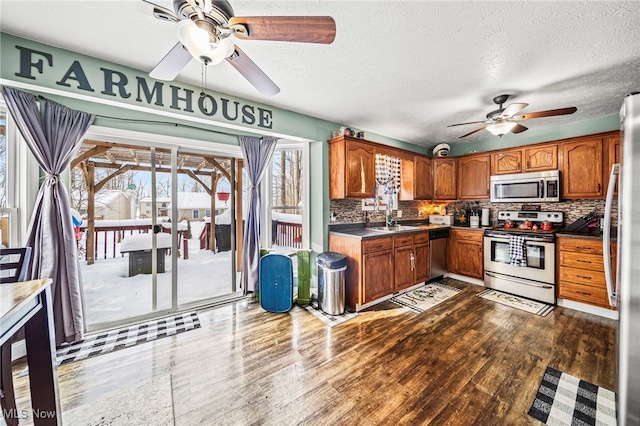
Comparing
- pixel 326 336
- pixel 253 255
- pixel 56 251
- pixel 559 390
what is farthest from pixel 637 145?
pixel 56 251

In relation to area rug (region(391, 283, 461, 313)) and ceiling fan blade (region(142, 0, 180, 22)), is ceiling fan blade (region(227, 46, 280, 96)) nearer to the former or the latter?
ceiling fan blade (region(142, 0, 180, 22))

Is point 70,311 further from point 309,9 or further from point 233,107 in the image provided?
point 309,9

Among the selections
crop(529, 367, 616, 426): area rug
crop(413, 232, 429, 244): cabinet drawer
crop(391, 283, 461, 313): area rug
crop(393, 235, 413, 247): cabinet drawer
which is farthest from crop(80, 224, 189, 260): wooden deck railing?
crop(529, 367, 616, 426): area rug

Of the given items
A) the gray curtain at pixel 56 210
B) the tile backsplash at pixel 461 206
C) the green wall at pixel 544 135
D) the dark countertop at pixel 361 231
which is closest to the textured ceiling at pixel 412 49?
the green wall at pixel 544 135

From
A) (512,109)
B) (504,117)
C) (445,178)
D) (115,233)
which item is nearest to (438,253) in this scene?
(445,178)

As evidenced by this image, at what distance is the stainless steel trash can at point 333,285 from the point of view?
303 centimetres

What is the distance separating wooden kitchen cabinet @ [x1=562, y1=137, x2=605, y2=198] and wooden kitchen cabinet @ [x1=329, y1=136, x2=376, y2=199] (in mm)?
2757

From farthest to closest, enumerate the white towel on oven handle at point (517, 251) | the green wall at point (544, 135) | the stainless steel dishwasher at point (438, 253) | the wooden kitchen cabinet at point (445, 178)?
the wooden kitchen cabinet at point (445, 178)
the stainless steel dishwasher at point (438, 253)
the white towel on oven handle at point (517, 251)
the green wall at point (544, 135)

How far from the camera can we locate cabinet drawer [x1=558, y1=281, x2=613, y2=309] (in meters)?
2.95

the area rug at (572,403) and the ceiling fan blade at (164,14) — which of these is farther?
the area rug at (572,403)

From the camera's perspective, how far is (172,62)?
1552mm

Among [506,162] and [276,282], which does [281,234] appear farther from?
[506,162]

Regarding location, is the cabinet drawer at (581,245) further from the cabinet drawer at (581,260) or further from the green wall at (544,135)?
the green wall at (544,135)

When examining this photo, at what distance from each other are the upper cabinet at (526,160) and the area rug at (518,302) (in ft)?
6.50
